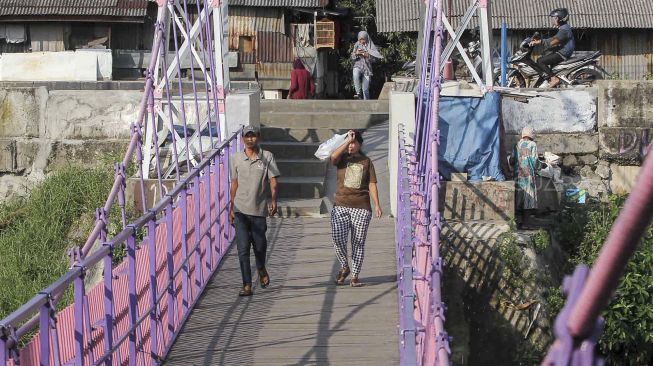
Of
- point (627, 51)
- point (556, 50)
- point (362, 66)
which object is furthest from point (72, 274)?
point (627, 51)

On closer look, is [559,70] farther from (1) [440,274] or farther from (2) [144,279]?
(1) [440,274]

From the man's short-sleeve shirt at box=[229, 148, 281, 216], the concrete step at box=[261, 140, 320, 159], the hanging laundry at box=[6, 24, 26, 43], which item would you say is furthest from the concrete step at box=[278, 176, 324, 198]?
the hanging laundry at box=[6, 24, 26, 43]

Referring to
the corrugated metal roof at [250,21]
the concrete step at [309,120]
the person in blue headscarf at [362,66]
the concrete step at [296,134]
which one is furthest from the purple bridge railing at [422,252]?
the corrugated metal roof at [250,21]

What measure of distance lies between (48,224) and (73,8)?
9.68 m

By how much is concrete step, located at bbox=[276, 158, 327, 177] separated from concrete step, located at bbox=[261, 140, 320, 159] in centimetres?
Answer: 47

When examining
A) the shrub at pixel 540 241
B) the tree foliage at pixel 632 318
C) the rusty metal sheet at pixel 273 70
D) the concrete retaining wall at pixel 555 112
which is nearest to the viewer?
the tree foliage at pixel 632 318

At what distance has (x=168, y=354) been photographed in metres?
7.36

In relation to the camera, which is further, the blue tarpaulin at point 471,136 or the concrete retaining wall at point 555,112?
the concrete retaining wall at point 555,112

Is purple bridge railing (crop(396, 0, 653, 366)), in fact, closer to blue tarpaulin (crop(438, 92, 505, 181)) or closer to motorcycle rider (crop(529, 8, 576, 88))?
blue tarpaulin (crop(438, 92, 505, 181))

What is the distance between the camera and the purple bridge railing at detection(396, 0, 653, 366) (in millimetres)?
1595

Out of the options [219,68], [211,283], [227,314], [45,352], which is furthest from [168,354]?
[219,68]

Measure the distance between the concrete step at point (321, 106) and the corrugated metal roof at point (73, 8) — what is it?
23.3 feet

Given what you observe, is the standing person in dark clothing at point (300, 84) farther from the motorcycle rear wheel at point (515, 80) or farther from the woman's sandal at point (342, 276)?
the woman's sandal at point (342, 276)

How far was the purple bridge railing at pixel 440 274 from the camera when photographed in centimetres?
159
